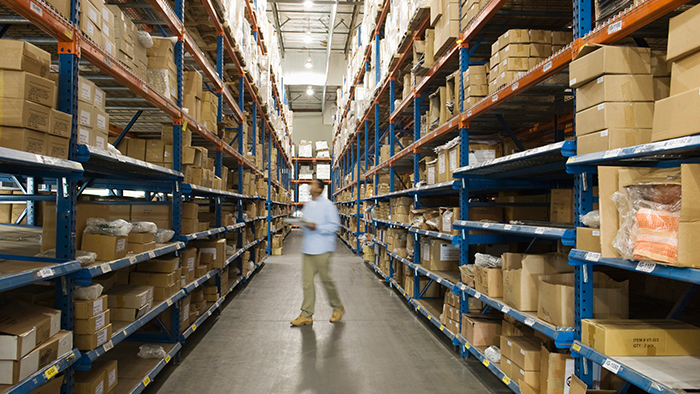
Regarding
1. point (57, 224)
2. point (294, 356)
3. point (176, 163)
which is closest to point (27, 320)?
point (57, 224)

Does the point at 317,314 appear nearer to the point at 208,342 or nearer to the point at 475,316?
the point at 208,342

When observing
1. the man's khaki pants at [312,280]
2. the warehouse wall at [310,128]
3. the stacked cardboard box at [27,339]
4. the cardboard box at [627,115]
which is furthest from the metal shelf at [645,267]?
the warehouse wall at [310,128]

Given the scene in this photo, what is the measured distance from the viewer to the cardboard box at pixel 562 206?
3.04m

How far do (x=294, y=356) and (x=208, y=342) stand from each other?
1.10 metres

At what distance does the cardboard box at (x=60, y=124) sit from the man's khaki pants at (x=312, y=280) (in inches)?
127

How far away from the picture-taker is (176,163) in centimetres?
388

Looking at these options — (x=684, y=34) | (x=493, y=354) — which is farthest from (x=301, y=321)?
(x=684, y=34)

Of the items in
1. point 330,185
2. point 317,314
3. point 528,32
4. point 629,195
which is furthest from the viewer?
point 330,185

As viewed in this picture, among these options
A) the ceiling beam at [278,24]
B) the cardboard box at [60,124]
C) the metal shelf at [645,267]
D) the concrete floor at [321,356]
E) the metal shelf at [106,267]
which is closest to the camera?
the metal shelf at [645,267]

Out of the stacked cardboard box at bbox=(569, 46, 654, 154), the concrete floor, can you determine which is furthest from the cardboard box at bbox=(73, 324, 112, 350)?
the stacked cardboard box at bbox=(569, 46, 654, 154)

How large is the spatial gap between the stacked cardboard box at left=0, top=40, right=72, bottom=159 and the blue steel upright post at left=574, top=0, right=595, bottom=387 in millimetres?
2932

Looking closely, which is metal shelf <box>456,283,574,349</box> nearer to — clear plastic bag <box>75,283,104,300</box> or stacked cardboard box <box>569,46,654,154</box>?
stacked cardboard box <box>569,46,654,154</box>

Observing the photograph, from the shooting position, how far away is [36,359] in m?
1.92

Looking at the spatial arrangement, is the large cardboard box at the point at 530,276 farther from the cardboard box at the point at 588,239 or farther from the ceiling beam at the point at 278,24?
the ceiling beam at the point at 278,24
